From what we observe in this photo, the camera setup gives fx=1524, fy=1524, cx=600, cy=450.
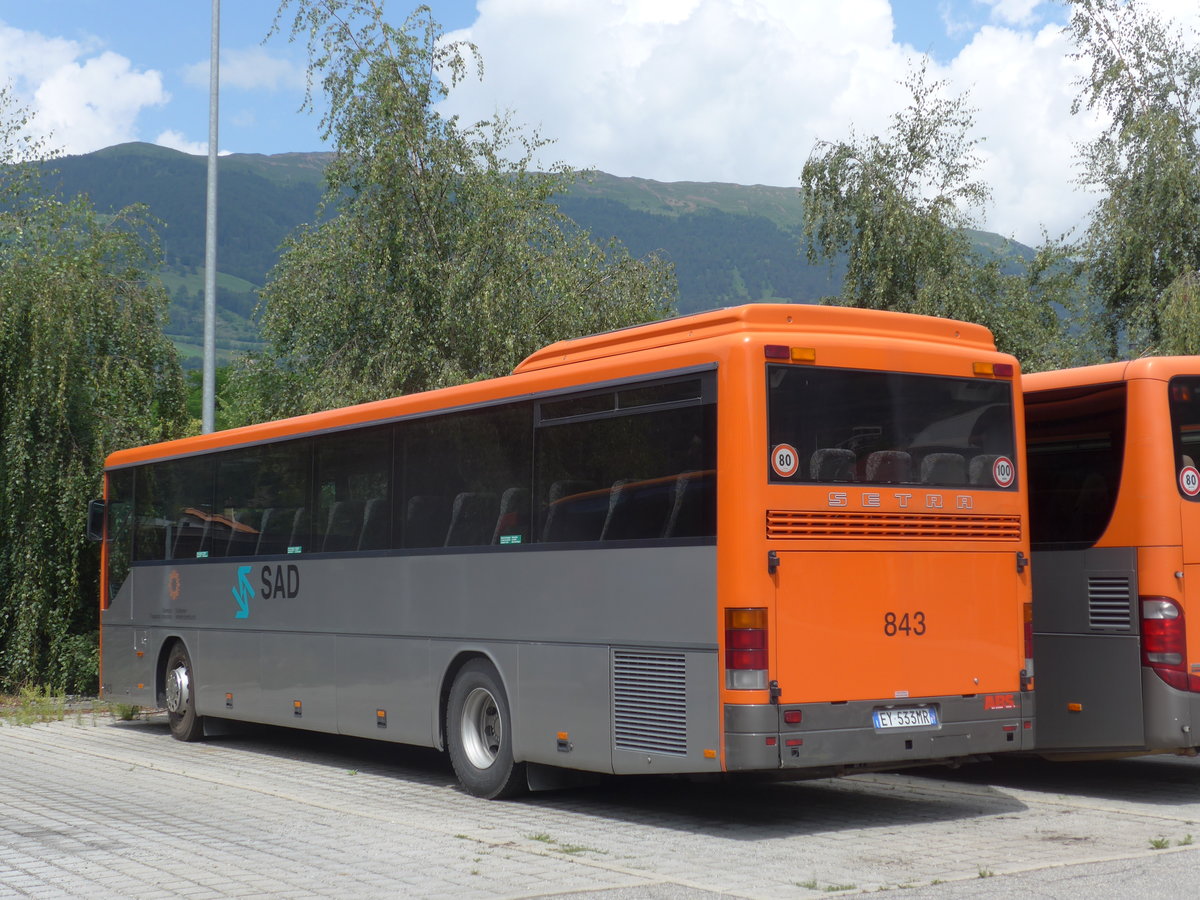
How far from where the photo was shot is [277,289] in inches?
1136

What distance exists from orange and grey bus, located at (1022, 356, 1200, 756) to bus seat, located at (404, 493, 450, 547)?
4.50 meters

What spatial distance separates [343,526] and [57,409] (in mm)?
8200

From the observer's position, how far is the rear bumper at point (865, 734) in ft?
28.9

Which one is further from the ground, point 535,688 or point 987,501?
point 987,501

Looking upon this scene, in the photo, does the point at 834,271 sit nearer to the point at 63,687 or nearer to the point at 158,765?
the point at 63,687

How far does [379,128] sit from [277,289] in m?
7.70

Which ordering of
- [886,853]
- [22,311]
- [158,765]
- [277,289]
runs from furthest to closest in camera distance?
[277,289] < [22,311] < [158,765] < [886,853]

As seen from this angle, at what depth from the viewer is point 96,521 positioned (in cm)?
1808

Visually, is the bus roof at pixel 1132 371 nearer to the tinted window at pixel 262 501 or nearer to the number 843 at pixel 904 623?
the number 843 at pixel 904 623

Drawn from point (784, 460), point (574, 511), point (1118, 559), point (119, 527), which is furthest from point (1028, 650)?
point (119, 527)

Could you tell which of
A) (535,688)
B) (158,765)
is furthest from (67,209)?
(535,688)

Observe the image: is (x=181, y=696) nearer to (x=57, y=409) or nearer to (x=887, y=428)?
(x=57, y=409)

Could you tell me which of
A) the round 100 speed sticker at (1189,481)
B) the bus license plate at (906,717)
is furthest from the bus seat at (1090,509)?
the bus license plate at (906,717)

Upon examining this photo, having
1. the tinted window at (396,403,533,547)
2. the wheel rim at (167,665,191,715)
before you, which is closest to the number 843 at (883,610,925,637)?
the tinted window at (396,403,533,547)
